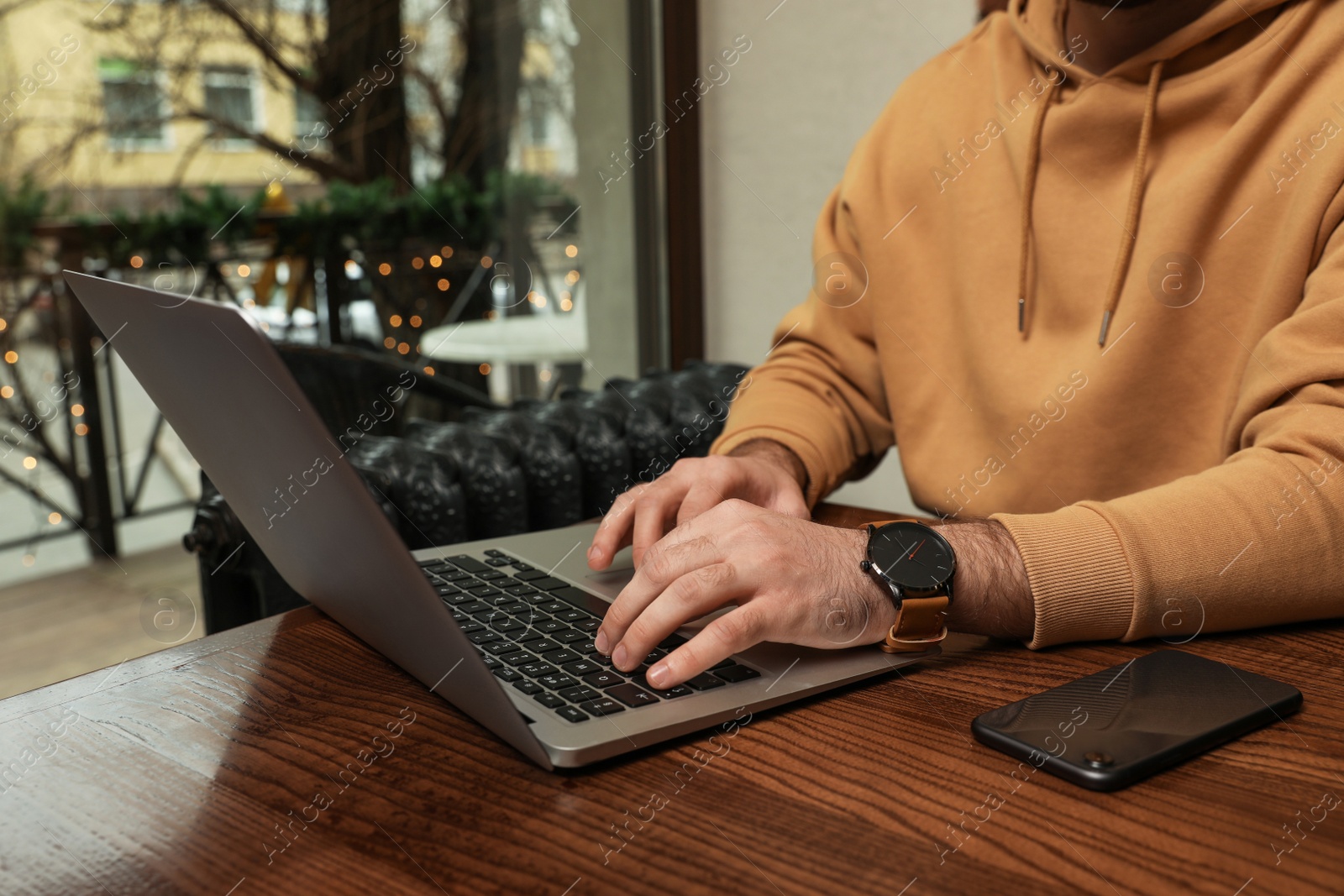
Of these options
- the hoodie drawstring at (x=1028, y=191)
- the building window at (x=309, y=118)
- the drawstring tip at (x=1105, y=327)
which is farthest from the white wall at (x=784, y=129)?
the drawstring tip at (x=1105, y=327)

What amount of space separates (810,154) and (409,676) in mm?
1874

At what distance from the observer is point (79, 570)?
8.62 ft

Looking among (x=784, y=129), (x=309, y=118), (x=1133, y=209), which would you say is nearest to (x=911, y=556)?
(x=1133, y=209)

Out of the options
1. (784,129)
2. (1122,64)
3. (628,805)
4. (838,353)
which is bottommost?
(628,805)

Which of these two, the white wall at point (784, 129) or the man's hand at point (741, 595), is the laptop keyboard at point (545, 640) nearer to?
the man's hand at point (741, 595)

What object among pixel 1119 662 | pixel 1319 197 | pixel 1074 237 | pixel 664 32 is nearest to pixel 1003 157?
pixel 1074 237

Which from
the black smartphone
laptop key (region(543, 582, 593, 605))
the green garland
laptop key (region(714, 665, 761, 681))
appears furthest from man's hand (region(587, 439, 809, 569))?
the green garland

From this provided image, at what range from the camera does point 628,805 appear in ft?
1.60

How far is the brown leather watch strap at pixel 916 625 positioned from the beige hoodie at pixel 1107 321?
0.07 meters

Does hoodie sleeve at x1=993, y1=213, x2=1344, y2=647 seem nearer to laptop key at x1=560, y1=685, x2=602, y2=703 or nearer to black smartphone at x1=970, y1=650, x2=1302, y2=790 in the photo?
black smartphone at x1=970, y1=650, x2=1302, y2=790

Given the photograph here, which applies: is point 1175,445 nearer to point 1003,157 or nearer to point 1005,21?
point 1003,157

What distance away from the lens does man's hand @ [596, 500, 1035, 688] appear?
0.59m

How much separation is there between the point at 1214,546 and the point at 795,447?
434 millimetres

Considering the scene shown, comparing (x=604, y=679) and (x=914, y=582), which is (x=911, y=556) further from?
(x=604, y=679)
